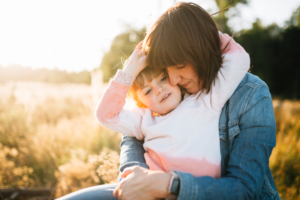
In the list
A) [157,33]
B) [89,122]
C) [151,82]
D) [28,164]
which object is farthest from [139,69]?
[28,164]

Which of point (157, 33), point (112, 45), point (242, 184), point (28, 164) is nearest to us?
point (242, 184)

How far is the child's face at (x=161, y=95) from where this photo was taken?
5.33 feet

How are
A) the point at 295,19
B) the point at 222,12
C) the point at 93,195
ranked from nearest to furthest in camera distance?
the point at 93,195, the point at 222,12, the point at 295,19

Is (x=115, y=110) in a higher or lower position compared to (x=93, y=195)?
higher

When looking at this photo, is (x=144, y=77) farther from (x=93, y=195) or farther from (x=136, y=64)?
(x=93, y=195)

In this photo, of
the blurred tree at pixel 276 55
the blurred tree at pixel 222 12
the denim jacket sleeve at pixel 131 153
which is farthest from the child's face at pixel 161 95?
the blurred tree at pixel 276 55

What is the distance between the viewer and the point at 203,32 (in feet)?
4.60

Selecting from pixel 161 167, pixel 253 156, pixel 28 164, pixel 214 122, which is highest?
pixel 214 122

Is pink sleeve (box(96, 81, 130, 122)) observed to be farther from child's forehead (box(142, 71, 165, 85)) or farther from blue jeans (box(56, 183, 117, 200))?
blue jeans (box(56, 183, 117, 200))

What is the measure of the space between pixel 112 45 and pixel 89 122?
78.7 feet

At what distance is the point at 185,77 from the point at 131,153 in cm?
71

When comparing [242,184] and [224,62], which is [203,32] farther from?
[242,184]

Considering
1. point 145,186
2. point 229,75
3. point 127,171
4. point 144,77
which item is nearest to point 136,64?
point 144,77

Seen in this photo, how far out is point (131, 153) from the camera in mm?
1569
